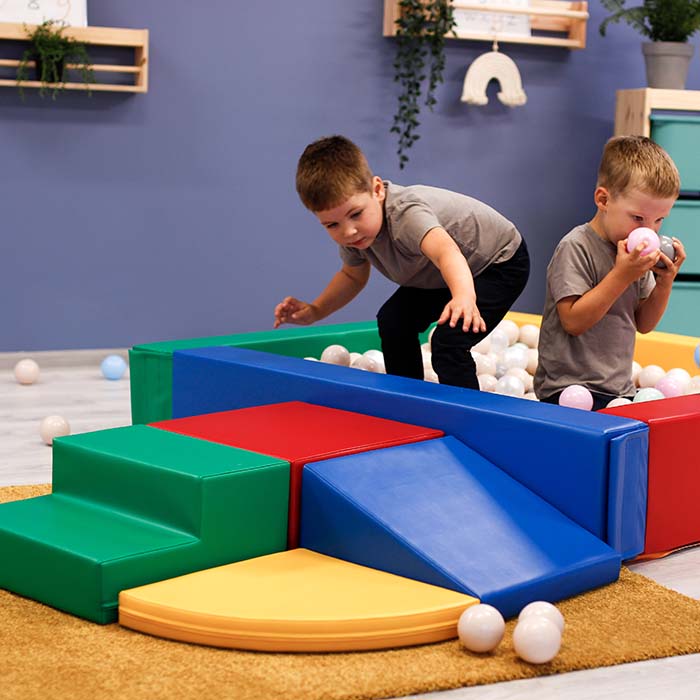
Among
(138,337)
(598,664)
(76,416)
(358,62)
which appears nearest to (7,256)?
(138,337)

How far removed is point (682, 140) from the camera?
396cm

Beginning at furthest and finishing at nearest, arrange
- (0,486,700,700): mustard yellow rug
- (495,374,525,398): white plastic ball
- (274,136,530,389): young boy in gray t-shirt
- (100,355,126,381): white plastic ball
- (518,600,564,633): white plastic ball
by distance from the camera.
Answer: (100,355,126,381): white plastic ball, (495,374,525,398): white plastic ball, (274,136,530,389): young boy in gray t-shirt, (518,600,564,633): white plastic ball, (0,486,700,700): mustard yellow rug

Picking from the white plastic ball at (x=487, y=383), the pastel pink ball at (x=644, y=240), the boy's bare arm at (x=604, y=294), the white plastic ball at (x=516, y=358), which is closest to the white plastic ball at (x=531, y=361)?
the white plastic ball at (x=516, y=358)

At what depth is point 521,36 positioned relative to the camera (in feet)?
13.3

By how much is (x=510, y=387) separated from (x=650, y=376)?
362 mm

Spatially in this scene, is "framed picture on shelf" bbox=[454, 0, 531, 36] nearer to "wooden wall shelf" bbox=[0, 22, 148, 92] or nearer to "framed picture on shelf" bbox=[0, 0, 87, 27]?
"wooden wall shelf" bbox=[0, 22, 148, 92]

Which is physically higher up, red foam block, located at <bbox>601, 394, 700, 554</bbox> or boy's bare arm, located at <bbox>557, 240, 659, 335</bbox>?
boy's bare arm, located at <bbox>557, 240, 659, 335</bbox>

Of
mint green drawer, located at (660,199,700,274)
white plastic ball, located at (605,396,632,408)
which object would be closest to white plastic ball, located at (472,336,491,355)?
white plastic ball, located at (605,396,632,408)

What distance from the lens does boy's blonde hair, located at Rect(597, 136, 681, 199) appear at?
82.3 inches

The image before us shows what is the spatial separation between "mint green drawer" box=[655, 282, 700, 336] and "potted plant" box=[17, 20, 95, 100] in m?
2.11

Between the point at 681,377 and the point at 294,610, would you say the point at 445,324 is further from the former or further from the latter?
the point at 294,610

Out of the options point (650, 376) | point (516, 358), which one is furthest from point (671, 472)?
point (516, 358)

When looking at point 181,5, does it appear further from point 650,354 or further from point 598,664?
point 598,664

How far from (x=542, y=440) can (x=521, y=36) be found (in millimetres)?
2702
